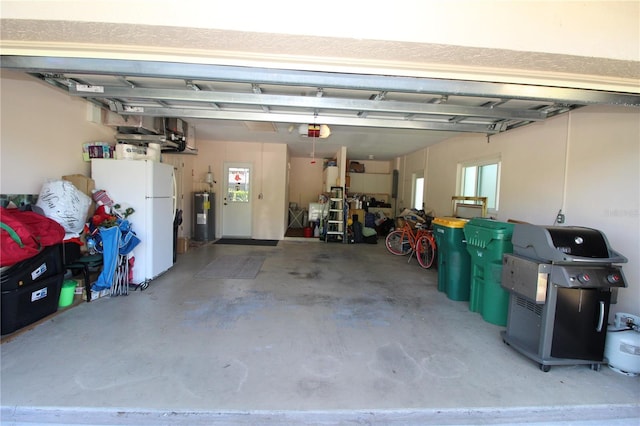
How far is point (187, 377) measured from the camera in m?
1.98

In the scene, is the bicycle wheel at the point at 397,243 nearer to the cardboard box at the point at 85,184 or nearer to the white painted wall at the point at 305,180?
the white painted wall at the point at 305,180

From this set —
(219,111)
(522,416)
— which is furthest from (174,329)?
(522,416)

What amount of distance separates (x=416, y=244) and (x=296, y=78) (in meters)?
4.27

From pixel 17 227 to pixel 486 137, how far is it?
6043 millimetres

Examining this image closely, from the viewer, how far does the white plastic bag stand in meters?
2.90

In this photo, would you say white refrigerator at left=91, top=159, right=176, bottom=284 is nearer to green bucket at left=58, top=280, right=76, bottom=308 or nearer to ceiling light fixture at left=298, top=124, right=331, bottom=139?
green bucket at left=58, top=280, right=76, bottom=308

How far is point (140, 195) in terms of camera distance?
371 centimetres

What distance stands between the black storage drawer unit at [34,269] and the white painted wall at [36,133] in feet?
2.30

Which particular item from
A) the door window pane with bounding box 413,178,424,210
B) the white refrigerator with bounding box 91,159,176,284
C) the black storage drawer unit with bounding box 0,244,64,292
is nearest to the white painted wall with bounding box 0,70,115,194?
the white refrigerator with bounding box 91,159,176,284

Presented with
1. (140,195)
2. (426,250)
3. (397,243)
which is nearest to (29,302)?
(140,195)

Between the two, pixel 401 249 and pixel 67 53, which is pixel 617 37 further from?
pixel 401 249

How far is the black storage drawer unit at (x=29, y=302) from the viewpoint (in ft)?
7.82

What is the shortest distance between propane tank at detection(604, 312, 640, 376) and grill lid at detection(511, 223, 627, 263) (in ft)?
2.03

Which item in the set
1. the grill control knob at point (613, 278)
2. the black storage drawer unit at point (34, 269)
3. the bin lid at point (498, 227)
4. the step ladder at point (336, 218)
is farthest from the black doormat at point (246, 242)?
the grill control knob at point (613, 278)
